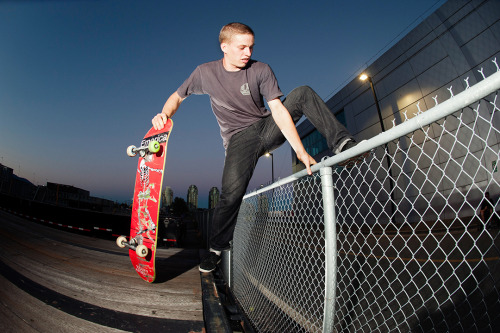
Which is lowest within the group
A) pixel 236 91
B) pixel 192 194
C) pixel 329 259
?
pixel 329 259

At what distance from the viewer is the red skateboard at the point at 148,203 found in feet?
8.85

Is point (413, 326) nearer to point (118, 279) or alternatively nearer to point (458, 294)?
point (458, 294)

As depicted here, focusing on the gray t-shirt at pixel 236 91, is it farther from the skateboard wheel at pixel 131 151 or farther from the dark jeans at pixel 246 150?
the skateboard wheel at pixel 131 151

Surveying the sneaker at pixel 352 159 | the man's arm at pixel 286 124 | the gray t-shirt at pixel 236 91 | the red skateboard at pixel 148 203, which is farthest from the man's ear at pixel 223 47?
the sneaker at pixel 352 159

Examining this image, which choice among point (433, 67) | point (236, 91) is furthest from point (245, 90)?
point (433, 67)

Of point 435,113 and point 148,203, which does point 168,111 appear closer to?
point 148,203

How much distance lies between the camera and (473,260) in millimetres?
5773

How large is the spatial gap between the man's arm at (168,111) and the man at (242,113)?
41cm

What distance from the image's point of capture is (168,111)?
2736 mm

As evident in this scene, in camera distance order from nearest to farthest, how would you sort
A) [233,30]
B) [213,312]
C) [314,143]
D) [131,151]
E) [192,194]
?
[213,312] → [233,30] → [131,151] → [314,143] → [192,194]

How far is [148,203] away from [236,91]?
1835 millimetres

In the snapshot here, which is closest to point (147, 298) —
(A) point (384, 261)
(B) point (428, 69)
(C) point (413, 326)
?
(C) point (413, 326)

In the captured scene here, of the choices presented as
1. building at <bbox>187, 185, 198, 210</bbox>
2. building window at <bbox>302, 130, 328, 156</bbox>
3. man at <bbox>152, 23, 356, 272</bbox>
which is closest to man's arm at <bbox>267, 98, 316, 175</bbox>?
man at <bbox>152, 23, 356, 272</bbox>

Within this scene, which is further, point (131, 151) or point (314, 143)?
point (314, 143)
